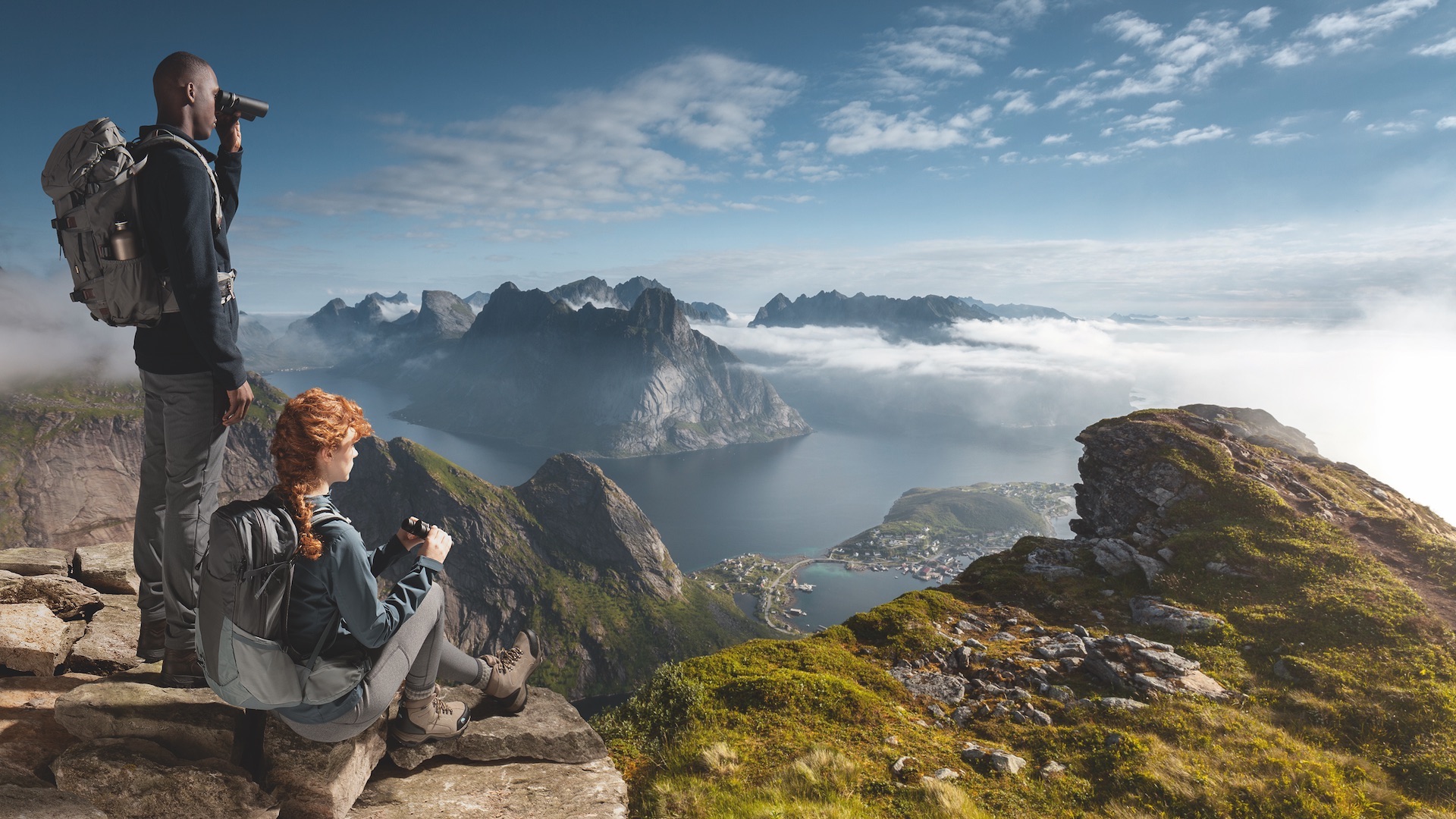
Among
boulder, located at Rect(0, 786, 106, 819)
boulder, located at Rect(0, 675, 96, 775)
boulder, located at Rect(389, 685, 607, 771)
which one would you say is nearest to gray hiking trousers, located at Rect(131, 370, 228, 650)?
boulder, located at Rect(0, 675, 96, 775)

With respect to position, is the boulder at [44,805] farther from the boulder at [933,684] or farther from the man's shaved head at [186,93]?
the boulder at [933,684]

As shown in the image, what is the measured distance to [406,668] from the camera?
19.5ft

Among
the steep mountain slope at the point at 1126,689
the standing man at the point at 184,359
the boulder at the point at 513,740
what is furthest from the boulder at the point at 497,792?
the standing man at the point at 184,359

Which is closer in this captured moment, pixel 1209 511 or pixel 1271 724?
pixel 1271 724

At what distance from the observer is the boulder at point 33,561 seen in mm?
10602

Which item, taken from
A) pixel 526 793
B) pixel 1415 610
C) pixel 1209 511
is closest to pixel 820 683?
pixel 526 793

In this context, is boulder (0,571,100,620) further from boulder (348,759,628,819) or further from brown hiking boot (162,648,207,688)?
boulder (348,759,628,819)

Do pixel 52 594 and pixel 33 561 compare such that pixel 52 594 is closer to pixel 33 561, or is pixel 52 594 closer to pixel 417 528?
pixel 33 561

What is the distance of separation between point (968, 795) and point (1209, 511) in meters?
18.4

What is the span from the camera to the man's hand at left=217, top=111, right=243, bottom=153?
22.7 ft

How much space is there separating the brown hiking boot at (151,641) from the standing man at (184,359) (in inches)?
2.9

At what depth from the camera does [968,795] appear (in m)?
8.12

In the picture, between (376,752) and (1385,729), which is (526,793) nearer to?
(376,752)

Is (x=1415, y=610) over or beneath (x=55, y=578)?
beneath
